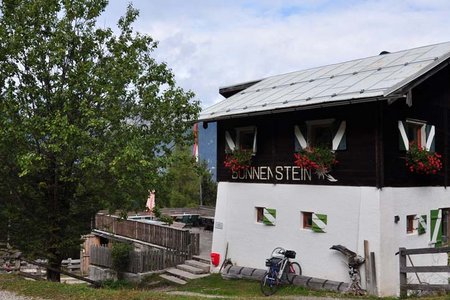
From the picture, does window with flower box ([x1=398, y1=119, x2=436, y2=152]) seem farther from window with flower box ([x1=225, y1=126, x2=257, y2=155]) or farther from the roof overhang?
window with flower box ([x1=225, y1=126, x2=257, y2=155])

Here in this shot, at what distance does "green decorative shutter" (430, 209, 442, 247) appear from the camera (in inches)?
536

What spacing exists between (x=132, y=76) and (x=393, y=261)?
8.31 meters

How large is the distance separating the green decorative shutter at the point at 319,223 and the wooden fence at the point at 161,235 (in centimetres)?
547

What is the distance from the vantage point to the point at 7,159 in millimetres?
12141

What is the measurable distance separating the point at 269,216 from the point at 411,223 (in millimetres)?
4164

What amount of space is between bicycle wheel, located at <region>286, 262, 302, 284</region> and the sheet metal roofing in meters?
4.56

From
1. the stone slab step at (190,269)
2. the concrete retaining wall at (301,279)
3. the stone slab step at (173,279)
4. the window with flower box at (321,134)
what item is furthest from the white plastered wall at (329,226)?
the stone slab step at (173,279)

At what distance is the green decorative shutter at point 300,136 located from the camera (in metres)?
14.2

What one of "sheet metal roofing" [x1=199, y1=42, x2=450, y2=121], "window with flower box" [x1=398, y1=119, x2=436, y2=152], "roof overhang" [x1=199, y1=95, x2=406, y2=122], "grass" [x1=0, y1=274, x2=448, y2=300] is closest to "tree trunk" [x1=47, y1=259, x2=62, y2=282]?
"grass" [x1=0, y1=274, x2=448, y2=300]

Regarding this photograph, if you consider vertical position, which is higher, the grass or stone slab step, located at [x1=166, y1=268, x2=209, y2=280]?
the grass

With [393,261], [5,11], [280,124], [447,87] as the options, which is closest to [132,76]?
[5,11]

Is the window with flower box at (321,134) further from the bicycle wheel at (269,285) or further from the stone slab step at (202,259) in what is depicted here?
the stone slab step at (202,259)

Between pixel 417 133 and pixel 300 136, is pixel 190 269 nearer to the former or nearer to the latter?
pixel 300 136

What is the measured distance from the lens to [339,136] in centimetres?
1327
